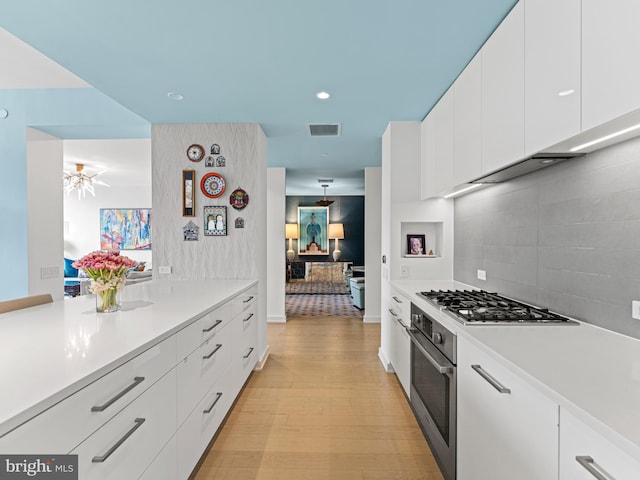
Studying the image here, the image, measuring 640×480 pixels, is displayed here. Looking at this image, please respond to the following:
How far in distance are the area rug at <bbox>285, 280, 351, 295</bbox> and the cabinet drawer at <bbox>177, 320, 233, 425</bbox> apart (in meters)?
6.17

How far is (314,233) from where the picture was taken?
9836 mm

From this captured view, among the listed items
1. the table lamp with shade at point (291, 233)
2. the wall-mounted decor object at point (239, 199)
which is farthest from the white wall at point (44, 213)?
the table lamp with shade at point (291, 233)

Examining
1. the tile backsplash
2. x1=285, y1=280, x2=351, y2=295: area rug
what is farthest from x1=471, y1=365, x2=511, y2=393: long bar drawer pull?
x1=285, y1=280, x2=351, y2=295: area rug

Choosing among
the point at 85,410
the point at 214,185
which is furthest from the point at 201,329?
the point at 214,185

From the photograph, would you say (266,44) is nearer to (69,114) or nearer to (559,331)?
(559,331)

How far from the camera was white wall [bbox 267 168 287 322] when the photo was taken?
5539mm

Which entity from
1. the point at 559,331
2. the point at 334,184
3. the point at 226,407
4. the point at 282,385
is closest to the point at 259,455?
the point at 226,407

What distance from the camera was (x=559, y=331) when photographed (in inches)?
59.3

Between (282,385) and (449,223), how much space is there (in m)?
2.22

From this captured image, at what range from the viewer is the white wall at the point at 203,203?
11.4ft

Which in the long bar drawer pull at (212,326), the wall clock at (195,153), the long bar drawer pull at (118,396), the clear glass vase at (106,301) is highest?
the wall clock at (195,153)

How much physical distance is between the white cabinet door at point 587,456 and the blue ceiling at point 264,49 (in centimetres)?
185

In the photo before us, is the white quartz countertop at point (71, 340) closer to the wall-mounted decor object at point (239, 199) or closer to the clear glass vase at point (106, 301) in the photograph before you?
the clear glass vase at point (106, 301)

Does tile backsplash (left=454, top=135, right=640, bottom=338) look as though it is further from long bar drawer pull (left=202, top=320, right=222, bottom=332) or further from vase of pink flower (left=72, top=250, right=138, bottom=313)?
vase of pink flower (left=72, top=250, right=138, bottom=313)
